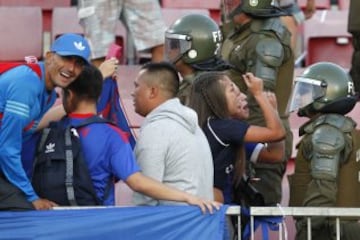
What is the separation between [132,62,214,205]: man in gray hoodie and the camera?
326 inches

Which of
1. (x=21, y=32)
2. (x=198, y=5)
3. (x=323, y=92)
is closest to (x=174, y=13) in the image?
(x=198, y=5)

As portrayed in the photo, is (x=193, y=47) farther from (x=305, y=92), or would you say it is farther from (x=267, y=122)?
(x=267, y=122)

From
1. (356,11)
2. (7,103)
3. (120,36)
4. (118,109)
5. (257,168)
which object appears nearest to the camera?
(7,103)

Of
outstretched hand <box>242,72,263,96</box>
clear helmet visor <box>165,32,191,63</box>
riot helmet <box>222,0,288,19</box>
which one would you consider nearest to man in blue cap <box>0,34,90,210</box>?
outstretched hand <box>242,72,263,96</box>

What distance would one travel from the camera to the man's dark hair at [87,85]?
27.7 feet

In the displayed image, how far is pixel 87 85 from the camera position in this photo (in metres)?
8.45

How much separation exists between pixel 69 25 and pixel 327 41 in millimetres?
2167

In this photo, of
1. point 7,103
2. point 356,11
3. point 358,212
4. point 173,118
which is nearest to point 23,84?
point 7,103

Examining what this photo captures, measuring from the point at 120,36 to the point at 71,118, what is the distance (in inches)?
165

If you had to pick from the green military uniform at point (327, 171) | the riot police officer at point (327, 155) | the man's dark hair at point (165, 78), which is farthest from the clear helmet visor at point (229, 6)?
the man's dark hair at point (165, 78)

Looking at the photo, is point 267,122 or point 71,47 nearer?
point 71,47

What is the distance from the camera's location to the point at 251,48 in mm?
9969

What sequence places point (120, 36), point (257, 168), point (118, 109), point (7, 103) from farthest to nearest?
point (120, 36) → point (257, 168) → point (118, 109) → point (7, 103)

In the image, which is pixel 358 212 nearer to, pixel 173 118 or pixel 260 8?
pixel 173 118
